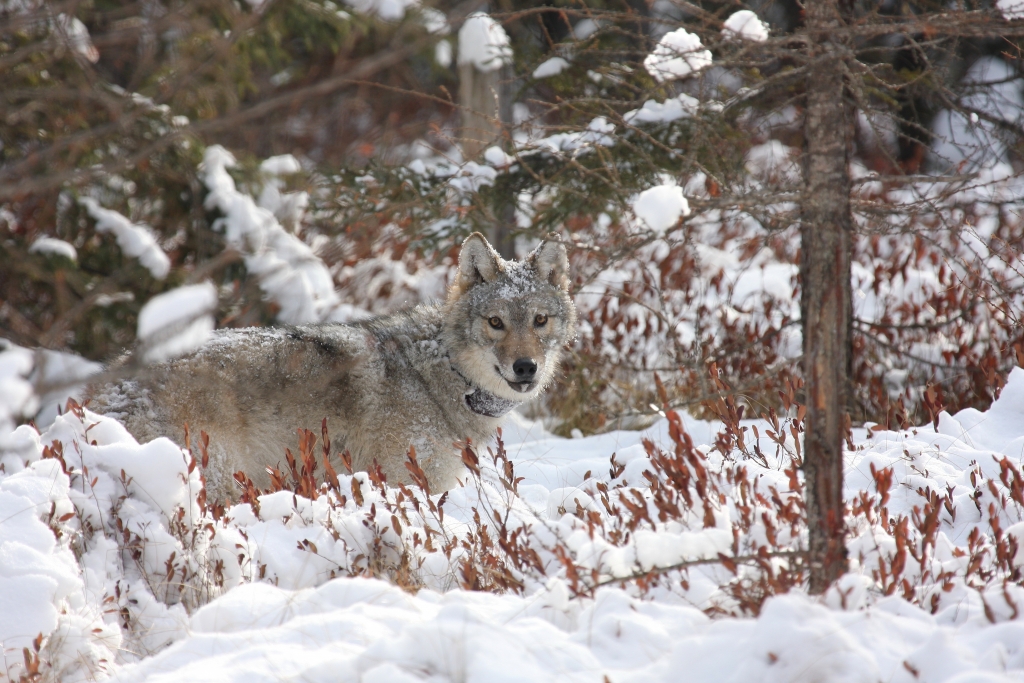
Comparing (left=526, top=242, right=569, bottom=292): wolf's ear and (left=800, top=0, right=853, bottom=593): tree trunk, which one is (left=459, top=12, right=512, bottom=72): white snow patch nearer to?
(left=526, top=242, right=569, bottom=292): wolf's ear

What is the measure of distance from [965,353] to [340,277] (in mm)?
7626

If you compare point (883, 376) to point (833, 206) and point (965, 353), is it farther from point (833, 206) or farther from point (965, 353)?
point (833, 206)

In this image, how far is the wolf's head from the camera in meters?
5.35

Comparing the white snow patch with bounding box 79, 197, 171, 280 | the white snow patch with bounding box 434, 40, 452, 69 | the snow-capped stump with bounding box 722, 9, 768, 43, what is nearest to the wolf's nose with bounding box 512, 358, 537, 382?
the snow-capped stump with bounding box 722, 9, 768, 43

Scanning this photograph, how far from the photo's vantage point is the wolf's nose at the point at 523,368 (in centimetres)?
523

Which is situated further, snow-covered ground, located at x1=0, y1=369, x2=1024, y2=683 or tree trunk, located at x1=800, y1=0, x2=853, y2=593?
tree trunk, located at x1=800, y1=0, x2=853, y2=593

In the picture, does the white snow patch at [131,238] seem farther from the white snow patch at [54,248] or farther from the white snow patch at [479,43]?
the white snow patch at [479,43]

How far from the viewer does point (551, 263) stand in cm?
586

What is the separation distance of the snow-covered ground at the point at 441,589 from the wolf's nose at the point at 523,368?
0.93 meters

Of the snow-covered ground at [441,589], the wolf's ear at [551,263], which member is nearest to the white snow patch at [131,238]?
the snow-covered ground at [441,589]

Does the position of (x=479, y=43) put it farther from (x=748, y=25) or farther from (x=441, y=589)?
(x=441, y=589)

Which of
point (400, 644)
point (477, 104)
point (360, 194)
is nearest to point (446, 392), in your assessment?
point (360, 194)

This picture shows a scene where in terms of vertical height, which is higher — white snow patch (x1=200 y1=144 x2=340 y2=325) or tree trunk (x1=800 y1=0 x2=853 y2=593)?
white snow patch (x1=200 y1=144 x2=340 y2=325)

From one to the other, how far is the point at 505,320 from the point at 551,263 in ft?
2.28
